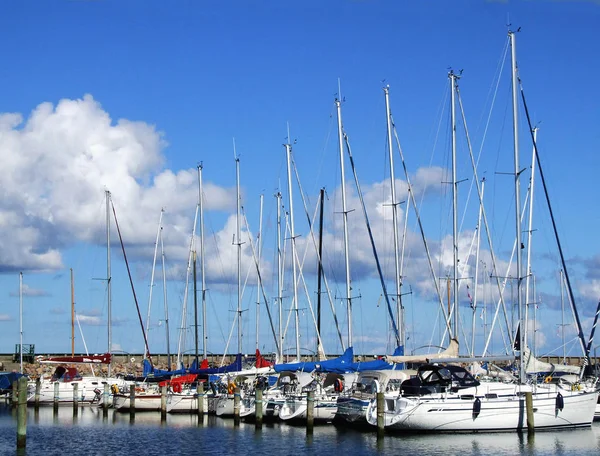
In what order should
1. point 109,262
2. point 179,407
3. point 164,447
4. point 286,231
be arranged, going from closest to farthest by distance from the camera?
point 164,447, point 179,407, point 286,231, point 109,262

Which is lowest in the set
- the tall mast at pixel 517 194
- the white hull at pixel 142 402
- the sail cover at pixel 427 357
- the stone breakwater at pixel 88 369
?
the white hull at pixel 142 402

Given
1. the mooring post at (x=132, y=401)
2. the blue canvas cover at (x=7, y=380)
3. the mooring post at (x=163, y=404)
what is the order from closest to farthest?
1. the mooring post at (x=163, y=404)
2. the mooring post at (x=132, y=401)
3. the blue canvas cover at (x=7, y=380)

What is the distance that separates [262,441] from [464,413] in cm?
913

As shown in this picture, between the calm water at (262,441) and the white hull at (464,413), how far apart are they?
0.46 m

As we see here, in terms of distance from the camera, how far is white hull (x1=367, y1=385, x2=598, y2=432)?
4169 centimetres

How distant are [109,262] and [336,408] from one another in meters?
30.1

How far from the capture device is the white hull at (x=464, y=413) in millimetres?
41688

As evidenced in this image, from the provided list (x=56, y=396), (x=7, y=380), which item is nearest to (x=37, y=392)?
(x=56, y=396)

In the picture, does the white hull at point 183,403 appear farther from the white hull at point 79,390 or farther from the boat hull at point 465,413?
the boat hull at point 465,413

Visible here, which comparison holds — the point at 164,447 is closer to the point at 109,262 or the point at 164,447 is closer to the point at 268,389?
the point at 268,389

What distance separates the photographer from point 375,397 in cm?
4378

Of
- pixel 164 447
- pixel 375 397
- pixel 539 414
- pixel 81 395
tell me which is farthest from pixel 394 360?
pixel 81 395

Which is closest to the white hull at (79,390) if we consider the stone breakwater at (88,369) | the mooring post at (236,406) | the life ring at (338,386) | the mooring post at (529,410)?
the mooring post at (236,406)

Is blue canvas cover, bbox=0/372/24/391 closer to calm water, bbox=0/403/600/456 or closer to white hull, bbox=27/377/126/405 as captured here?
white hull, bbox=27/377/126/405
